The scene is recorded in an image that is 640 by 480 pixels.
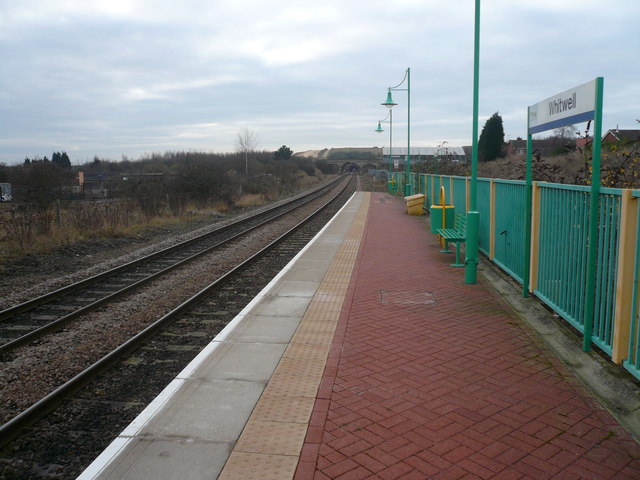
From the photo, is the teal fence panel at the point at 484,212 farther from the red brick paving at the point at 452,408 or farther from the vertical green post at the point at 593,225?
the vertical green post at the point at 593,225

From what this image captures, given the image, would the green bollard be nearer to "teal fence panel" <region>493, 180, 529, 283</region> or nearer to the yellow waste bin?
"teal fence panel" <region>493, 180, 529, 283</region>

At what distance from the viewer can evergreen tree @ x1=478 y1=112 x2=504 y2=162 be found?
58.6 m

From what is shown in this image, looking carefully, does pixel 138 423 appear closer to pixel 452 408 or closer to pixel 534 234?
pixel 452 408

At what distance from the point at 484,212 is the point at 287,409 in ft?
26.3

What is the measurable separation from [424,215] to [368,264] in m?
12.3

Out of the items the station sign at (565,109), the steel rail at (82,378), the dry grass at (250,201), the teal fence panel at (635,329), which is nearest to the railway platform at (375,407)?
the teal fence panel at (635,329)

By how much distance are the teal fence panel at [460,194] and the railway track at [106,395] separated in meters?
7.14

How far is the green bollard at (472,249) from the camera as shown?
8734 mm

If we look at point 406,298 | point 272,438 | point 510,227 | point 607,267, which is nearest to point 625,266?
point 607,267

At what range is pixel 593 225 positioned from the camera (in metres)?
5.11

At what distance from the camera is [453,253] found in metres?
12.4

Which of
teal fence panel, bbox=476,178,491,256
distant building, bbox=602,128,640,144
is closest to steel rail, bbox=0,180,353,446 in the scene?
teal fence panel, bbox=476,178,491,256

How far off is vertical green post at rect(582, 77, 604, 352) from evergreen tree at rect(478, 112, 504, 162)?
56.0m

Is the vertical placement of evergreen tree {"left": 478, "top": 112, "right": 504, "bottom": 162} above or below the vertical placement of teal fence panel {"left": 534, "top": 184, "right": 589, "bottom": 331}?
above
